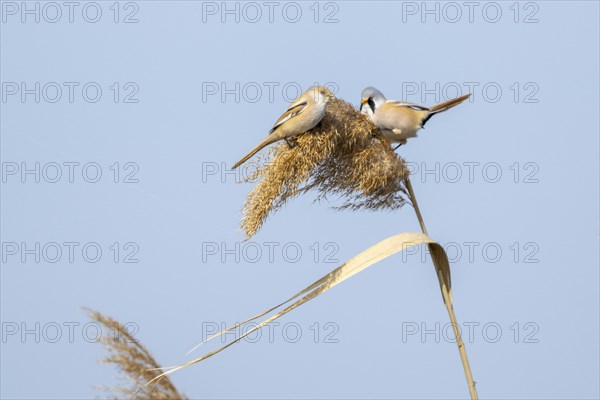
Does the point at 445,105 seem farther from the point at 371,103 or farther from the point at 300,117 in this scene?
the point at 300,117

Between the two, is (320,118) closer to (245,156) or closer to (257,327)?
(245,156)

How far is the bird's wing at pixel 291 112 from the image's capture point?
431cm

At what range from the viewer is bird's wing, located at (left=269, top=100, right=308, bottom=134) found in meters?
4.31

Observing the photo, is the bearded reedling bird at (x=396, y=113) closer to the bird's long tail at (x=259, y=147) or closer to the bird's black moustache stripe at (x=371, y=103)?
the bird's black moustache stripe at (x=371, y=103)

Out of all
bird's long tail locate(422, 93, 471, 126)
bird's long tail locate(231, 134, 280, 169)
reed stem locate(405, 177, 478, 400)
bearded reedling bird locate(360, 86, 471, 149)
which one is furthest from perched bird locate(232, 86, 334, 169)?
bird's long tail locate(422, 93, 471, 126)

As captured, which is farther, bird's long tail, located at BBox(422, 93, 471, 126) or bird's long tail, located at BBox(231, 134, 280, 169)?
bird's long tail, located at BBox(422, 93, 471, 126)

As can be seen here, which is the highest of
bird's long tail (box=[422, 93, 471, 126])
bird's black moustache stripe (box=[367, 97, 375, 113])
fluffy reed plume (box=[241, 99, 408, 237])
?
bird's long tail (box=[422, 93, 471, 126])

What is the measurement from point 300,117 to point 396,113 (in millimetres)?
642

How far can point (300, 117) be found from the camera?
13.9 ft

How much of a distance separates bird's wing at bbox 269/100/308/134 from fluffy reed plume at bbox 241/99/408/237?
141mm

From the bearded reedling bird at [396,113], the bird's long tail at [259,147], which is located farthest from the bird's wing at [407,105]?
the bird's long tail at [259,147]

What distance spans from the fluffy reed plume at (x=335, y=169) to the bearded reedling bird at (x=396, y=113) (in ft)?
0.99

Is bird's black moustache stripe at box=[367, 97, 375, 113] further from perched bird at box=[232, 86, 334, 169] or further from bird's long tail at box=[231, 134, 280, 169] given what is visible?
bird's long tail at box=[231, 134, 280, 169]

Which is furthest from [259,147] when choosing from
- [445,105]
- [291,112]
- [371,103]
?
[445,105]
